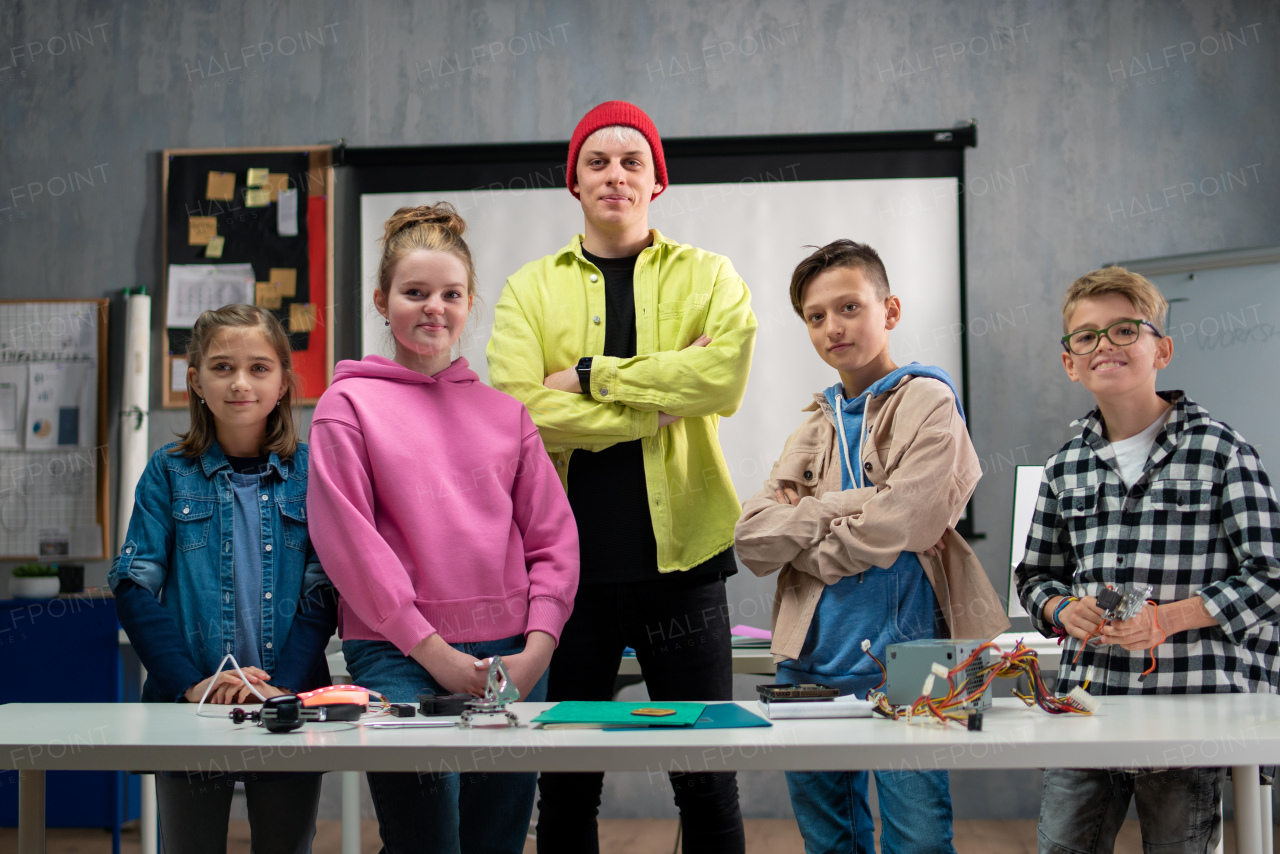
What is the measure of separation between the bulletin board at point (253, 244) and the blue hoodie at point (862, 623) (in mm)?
2502

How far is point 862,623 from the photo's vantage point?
1.63 metres

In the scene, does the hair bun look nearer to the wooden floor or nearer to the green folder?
the green folder

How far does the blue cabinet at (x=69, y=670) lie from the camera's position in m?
3.12

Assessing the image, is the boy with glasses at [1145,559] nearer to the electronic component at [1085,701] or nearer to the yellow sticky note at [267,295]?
the electronic component at [1085,701]

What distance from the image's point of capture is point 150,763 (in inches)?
46.6

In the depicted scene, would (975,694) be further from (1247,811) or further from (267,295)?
(267,295)

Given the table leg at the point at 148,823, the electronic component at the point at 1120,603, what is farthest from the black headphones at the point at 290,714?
the table leg at the point at 148,823

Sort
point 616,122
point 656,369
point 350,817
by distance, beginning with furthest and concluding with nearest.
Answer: point 350,817 < point 616,122 < point 656,369

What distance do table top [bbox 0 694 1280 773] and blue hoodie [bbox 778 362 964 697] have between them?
327 millimetres

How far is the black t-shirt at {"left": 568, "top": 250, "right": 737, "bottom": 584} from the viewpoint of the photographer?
1.82 meters

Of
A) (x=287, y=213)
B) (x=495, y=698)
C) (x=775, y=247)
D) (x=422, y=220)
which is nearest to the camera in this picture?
(x=495, y=698)

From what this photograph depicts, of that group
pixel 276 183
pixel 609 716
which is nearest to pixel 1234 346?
pixel 609 716

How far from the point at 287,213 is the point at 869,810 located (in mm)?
3033

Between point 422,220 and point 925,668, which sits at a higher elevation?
point 422,220
